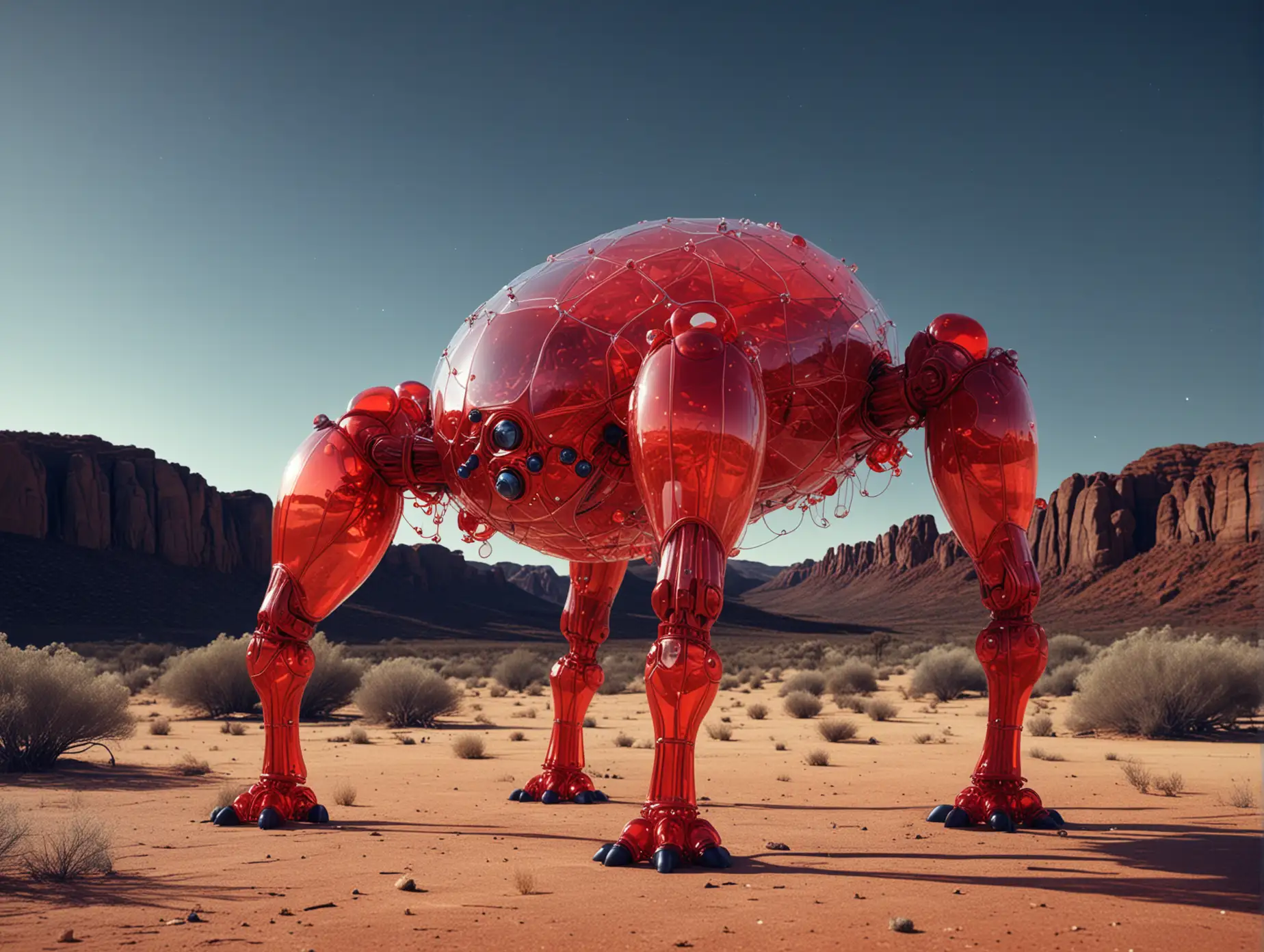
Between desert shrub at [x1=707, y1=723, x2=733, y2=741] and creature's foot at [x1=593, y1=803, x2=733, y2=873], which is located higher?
creature's foot at [x1=593, y1=803, x2=733, y2=873]

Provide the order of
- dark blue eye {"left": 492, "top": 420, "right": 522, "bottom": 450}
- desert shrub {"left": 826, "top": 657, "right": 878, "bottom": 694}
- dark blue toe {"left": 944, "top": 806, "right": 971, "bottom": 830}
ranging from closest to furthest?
1. dark blue eye {"left": 492, "top": 420, "right": 522, "bottom": 450}
2. dark blue toe {"left": 944, "top": 806, "right": 971, "bottom": 830}
3. desert shrub {"left": 826, "top": 657, "right": 878, "bottom": 694}

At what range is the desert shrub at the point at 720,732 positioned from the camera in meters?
19.2

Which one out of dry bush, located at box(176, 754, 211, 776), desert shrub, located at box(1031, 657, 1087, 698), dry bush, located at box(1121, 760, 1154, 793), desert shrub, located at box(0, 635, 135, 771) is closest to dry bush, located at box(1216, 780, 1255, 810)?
dry bush, located at box(1121, 760, 1154, 793)

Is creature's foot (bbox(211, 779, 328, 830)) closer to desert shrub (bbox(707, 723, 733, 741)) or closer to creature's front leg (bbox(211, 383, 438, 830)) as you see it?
creature's front leg (bbox(211, 383, 438, 830))

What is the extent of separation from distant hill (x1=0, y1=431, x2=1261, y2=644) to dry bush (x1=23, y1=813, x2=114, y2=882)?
57165 mm

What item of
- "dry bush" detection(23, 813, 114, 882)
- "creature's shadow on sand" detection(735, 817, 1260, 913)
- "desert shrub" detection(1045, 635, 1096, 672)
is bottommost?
"dry bush" detection(23, 813, 114, 882)

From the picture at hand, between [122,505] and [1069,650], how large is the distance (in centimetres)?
7715

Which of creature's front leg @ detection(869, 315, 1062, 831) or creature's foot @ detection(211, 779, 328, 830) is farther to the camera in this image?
creature's foot @ detection(211, 779, 328, 830)

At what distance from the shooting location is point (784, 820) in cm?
918

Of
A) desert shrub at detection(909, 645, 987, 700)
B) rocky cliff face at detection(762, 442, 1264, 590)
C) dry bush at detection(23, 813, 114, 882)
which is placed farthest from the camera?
rocky cliff face at detection(762, 442, 1264, 590)

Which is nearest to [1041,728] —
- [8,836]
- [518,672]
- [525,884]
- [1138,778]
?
[1138,778]

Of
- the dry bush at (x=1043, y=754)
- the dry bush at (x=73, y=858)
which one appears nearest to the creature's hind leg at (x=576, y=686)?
the dry bush at (x=73, y=858)

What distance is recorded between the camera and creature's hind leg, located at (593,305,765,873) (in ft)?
20.5

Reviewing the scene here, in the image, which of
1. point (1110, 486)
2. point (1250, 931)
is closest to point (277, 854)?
point (1250, 931)
